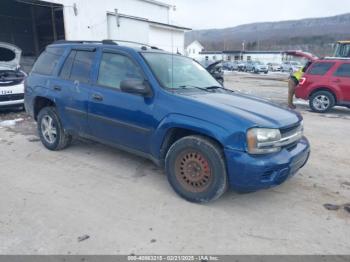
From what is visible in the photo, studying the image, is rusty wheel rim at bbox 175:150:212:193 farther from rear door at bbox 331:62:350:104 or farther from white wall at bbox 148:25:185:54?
white wall at bbox 148:25:185:54

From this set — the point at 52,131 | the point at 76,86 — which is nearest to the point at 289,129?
the point at 76,86

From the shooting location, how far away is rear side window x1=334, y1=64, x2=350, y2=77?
10141 mm

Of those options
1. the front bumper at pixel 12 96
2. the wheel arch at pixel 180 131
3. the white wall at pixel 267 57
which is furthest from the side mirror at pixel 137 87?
the white wall at pixel 267 57

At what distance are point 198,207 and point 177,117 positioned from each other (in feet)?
3.48

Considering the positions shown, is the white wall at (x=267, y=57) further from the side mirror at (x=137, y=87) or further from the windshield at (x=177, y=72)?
the side mirror at (x=137, y=87)

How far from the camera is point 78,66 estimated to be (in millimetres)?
4926

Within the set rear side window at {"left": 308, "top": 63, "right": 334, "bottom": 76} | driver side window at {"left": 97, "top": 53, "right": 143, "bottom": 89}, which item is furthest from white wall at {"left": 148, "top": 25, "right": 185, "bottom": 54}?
driver side window at {"left": 97, "top": 53, "right": 143, "bottom": 89}

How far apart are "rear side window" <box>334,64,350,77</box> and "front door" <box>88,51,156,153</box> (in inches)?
330

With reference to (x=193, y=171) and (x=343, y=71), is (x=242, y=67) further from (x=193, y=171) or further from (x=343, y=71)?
(x=193, y=171)

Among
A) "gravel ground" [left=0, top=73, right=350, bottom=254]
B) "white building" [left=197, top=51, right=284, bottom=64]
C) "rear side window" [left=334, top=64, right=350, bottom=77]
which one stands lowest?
"gravel ground" [left=0, top=73, right=350, bottom=254]

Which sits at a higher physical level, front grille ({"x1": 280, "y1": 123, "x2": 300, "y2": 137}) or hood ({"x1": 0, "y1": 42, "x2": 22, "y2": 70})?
hood ({"x1": 0, "y1": 42, "x2": 22, "y2": 70})

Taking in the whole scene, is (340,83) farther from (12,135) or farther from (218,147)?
(12,135)

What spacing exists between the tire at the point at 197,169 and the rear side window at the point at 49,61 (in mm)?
2735

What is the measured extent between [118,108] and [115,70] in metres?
0.58
